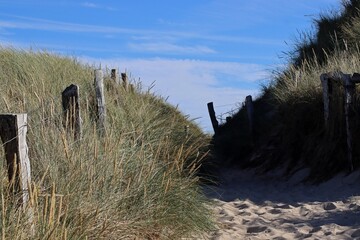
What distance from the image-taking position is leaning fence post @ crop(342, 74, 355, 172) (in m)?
9.59

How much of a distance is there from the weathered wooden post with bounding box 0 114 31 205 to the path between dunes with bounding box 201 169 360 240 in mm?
2377

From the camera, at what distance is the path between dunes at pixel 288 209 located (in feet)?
20.5

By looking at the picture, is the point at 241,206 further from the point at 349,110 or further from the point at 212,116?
the point at 212,116

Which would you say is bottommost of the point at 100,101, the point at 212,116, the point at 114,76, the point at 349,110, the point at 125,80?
the point at 349,110

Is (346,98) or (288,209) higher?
(346,98)

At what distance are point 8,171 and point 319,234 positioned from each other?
134 inches

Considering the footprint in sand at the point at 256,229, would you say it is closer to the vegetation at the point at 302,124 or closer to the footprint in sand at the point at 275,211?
the footprint in sand at the point at 275,211

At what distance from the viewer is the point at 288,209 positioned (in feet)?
25.6

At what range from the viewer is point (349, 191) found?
8.85 metres

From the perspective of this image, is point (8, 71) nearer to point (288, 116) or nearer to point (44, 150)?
point (288, 116)

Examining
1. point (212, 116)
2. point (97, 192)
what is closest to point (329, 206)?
point (97, 192)

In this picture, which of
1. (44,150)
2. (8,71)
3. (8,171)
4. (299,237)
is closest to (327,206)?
(299,237)

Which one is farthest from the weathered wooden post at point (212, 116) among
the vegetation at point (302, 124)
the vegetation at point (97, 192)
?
the vegetation at point (97, 192)

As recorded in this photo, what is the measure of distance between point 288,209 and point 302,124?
142 inches
